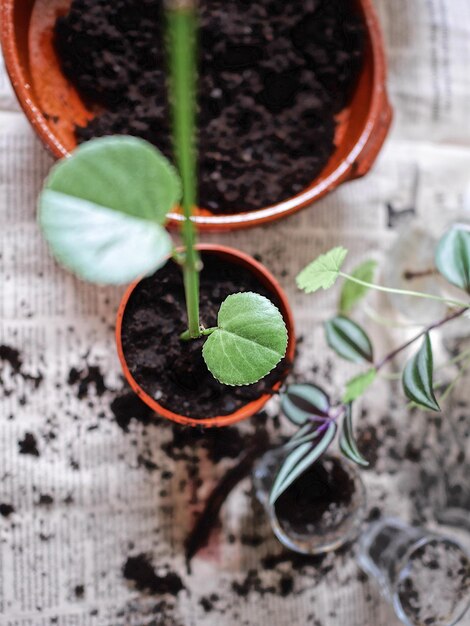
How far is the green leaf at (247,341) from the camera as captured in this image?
496mm

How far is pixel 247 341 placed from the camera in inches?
19.8

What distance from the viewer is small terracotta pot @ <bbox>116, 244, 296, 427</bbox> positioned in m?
0.63

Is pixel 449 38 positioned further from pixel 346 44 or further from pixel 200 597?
pixel 200 597

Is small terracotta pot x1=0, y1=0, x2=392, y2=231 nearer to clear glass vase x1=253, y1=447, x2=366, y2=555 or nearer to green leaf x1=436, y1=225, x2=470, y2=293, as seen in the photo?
green leaf x1=436, y1=225, x2=470, y2=293

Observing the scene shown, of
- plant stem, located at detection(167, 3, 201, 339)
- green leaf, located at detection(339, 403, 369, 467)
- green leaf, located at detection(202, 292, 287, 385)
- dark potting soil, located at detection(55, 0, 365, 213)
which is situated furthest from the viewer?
dark potting soil, located at detection(55, 0, 365, 213)

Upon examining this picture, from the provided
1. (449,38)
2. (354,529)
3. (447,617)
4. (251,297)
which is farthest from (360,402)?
(449,38)

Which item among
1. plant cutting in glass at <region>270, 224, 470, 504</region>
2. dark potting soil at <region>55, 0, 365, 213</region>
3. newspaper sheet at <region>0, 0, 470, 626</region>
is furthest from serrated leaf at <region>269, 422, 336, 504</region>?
dark potting soil at <region>55, 0, 365, 213</region>

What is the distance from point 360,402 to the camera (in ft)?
2.67

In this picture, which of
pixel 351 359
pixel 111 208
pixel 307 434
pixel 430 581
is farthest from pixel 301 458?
pixel 111 208

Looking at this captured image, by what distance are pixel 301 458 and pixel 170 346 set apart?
0.16 metres

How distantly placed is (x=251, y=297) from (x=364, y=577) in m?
0.47

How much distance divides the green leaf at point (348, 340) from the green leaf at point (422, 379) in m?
0.09

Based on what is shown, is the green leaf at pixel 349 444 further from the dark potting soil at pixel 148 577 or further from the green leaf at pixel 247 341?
the dark potting soil at pixel 148 577

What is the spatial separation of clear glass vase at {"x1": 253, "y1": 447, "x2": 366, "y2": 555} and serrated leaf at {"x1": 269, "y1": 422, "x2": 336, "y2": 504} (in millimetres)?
92
